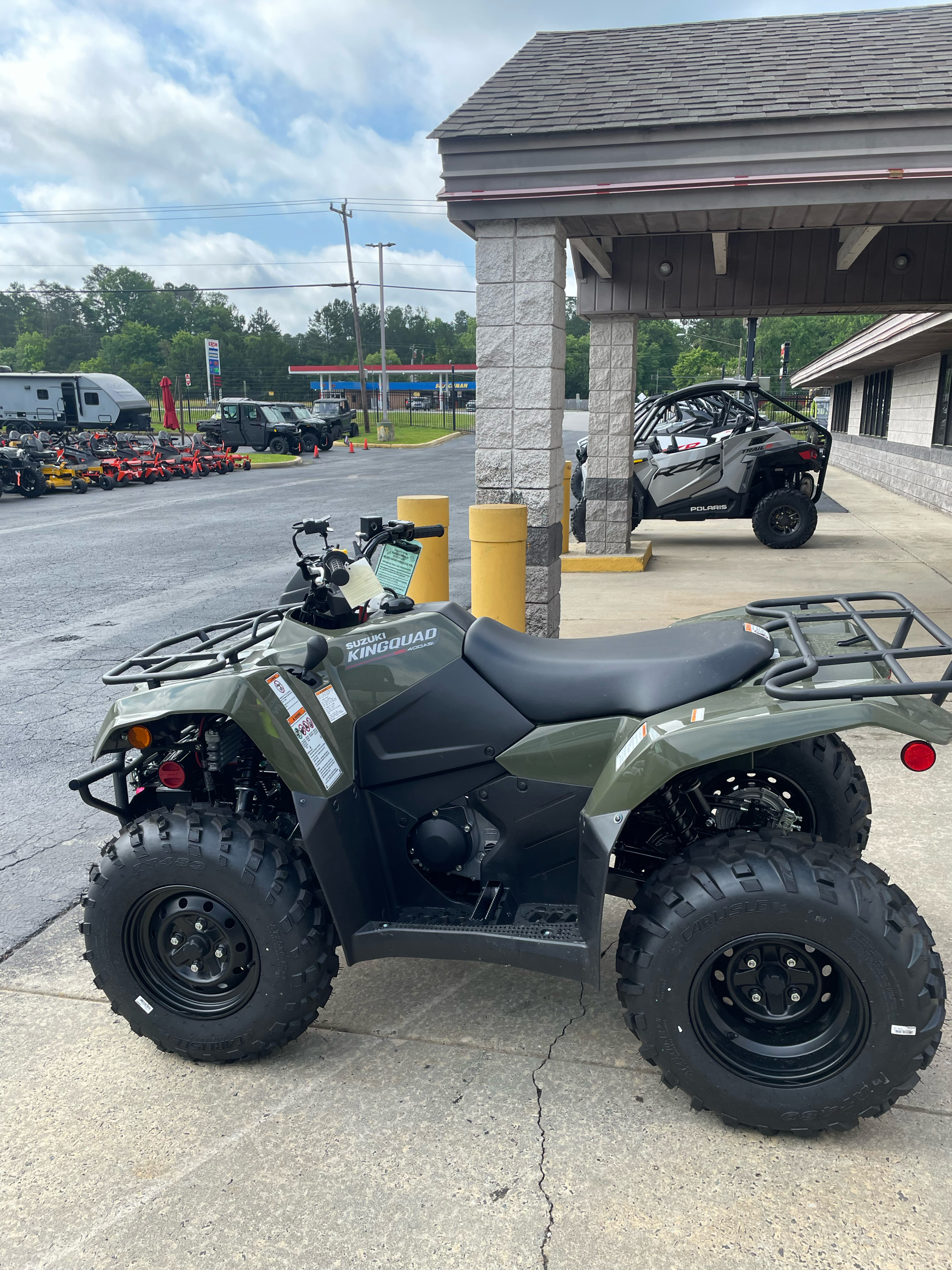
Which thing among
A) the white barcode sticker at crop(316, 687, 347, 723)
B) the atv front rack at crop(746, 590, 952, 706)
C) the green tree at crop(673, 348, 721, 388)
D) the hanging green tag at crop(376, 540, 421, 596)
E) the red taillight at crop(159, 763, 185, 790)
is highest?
the green tree at crop(673, 348, 721, 388)

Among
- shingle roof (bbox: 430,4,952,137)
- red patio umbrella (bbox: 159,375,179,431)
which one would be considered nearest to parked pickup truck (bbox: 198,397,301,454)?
red patio umbrella (bbox: 159,375,179,431)

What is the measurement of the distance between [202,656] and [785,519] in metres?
10.9

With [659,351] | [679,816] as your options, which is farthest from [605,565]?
[659,351]

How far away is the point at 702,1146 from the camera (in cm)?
244

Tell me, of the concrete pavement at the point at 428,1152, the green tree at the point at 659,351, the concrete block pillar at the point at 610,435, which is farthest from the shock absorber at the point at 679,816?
the green tree at the point at 659,351

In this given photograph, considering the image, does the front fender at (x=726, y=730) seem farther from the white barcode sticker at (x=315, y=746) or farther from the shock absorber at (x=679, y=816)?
the white barcode sticker at (x=315, y=746)

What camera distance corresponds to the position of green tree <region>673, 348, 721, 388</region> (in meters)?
74.1

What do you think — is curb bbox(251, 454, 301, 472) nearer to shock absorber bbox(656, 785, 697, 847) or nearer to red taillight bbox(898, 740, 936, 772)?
Answer: shock absorber bbox(656, 785, 697, 847)

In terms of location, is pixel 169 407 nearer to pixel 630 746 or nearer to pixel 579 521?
pixel 579 521

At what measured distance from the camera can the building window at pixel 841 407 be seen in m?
33.5

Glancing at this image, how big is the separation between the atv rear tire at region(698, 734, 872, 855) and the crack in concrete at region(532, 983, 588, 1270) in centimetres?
76

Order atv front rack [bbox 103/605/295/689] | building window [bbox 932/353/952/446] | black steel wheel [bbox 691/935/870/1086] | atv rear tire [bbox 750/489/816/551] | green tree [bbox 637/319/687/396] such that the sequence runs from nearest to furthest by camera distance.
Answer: black steel wheel [bbox 691/935/870/1086] < atv front rack [bbox 103/605/295/689] < atv rear tire [bbox 750/489/816/551] < building window [bbox 932/353/952/446] < green tree [bbox 637/319/687/396]

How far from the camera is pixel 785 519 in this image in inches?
491

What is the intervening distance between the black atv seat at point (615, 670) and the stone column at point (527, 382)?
4.38 m
